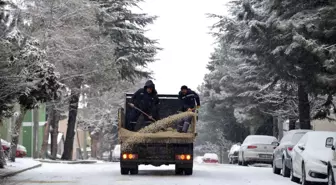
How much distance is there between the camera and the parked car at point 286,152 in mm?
20969

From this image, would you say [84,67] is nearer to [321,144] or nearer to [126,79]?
[126,79]

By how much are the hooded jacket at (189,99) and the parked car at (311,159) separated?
3248 mm

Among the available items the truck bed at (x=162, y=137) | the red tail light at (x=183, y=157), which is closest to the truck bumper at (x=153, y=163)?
the red tail light at (x=183, y=157)

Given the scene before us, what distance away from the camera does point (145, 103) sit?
20.3 metres

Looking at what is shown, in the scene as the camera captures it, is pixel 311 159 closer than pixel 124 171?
Yes

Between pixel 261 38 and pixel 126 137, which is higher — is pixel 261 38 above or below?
above

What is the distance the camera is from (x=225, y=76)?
50281 mm

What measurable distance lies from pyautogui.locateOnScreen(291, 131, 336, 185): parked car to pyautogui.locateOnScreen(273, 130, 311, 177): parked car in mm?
1315

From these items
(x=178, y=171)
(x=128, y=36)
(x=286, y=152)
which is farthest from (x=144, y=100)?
(x=128, y=36)

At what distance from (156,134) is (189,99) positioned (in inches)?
67.6

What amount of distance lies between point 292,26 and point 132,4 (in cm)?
2054

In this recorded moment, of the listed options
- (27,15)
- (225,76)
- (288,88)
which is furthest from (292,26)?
(225,76)

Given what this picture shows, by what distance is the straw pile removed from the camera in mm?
19375

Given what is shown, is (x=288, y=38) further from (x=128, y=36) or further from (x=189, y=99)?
(x=128, y=36)
